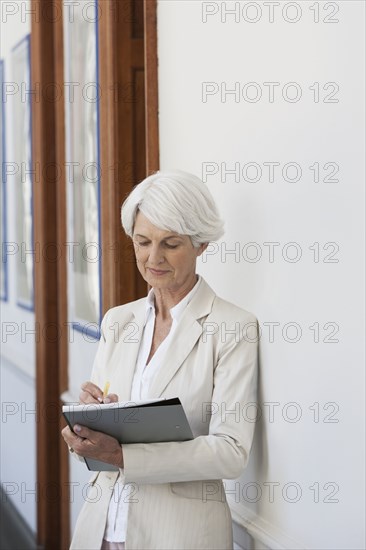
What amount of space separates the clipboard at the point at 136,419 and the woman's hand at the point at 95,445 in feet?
0.06

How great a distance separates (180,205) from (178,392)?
0.54 metres

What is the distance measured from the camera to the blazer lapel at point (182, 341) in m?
2.53

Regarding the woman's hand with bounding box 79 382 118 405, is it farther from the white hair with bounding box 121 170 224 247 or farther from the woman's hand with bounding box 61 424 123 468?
the white hair with bounding box 121 170 224 247

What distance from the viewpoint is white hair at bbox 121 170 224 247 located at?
246cm

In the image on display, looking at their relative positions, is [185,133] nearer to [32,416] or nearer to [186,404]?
[186,404]

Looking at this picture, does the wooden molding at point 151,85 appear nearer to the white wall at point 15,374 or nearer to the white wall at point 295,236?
the white wall at point 295,236

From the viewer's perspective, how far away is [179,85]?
3.17 metres

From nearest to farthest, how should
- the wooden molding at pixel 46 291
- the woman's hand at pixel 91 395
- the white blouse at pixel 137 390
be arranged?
the woman's hand at pixel 91 395 → the white blouse at pixel 137 390 → the wooden molding at pixel 46 291

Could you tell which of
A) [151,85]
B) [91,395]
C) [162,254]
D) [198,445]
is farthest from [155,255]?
[151,85]

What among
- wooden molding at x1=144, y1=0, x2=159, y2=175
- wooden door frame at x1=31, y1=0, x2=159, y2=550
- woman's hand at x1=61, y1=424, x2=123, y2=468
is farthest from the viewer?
wooden door frame at x1=31, y1=0, x2=159, y2=550

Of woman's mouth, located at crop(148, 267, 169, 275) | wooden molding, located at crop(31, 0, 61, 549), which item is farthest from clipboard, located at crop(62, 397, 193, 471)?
wooden molding, located at crop(31, 0, 61, 549)

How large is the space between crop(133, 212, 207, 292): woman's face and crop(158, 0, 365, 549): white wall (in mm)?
216

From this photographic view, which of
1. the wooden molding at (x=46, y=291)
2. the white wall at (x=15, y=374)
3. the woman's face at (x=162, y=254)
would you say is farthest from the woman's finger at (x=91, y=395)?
the white wall at (x=15, y=374)

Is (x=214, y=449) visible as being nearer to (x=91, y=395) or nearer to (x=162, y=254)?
(x=91, y=395)
